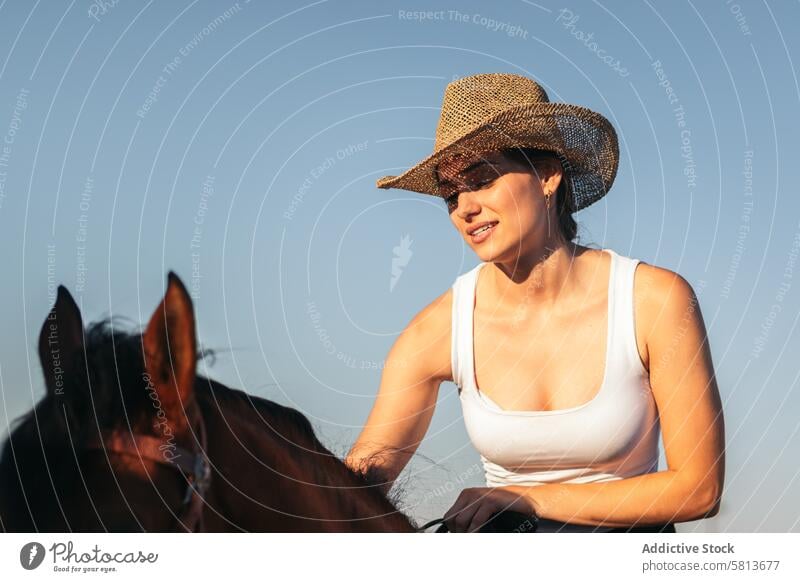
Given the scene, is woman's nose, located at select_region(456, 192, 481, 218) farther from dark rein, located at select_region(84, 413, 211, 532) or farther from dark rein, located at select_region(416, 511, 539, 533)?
dark rein, located at select_region(84, 413, 211, 532)

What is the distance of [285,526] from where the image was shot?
182 cm

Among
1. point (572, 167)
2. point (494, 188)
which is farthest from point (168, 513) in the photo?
point (572, 167)

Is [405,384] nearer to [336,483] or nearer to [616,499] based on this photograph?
[616,499]

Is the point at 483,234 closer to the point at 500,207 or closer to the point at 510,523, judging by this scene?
the point at 500,207

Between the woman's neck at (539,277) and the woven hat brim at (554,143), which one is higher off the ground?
the woven hat brim at (554,143)

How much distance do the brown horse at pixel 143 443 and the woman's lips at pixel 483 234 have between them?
0.96m

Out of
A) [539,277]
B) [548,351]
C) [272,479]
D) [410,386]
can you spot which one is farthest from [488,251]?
[272,479]

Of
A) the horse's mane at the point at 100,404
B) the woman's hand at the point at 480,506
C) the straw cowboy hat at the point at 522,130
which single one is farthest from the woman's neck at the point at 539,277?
the horse's mane at the point at 100,404

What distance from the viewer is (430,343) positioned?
2.69 metres

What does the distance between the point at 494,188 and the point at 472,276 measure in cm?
30

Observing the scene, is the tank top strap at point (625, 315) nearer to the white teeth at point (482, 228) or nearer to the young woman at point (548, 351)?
the young woman at point (548, 351)

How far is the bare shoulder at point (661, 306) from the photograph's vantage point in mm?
2426

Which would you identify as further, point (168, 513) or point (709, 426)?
point (709, 426)
